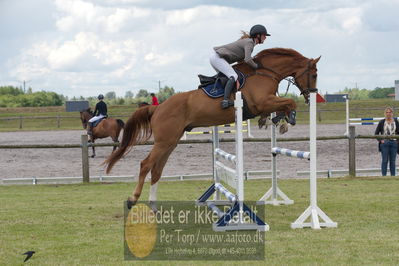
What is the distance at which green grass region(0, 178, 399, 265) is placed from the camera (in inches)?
217

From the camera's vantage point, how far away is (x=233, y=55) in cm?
758

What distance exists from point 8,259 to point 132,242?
126cm

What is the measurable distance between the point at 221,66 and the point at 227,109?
57 centimetres

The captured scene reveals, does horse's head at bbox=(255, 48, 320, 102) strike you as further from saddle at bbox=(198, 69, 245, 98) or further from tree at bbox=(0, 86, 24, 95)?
tree at bbox=(0, 86, 24, 95)

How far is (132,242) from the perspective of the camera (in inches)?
242

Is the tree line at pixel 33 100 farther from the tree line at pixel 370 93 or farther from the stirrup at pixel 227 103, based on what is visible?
the stirrup at pixel 227 103

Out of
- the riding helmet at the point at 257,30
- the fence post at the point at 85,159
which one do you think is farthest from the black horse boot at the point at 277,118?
the fence post at the point at 85,159

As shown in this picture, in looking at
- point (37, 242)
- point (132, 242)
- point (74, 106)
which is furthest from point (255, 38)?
point (74, 106)

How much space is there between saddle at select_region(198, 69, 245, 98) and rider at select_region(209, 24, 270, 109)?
0.09 meters

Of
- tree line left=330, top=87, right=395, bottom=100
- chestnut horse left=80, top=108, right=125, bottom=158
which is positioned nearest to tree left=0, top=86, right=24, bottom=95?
tree line left=330, top=87, right=395, bottom=100

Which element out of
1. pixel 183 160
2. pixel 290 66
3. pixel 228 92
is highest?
pixel 290 66

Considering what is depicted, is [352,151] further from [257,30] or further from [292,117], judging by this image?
[257,30]

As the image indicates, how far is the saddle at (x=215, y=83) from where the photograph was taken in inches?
296

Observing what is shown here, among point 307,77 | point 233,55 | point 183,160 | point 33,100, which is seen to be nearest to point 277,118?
point 307,77
